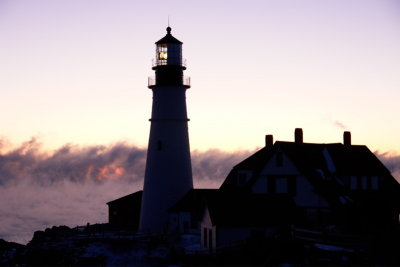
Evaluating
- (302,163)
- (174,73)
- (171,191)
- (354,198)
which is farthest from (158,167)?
(354,198)

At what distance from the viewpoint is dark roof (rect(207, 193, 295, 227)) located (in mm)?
45250

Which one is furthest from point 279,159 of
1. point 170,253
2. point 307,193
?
point 170,253

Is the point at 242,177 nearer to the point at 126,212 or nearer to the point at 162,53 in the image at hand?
the point at 162,53

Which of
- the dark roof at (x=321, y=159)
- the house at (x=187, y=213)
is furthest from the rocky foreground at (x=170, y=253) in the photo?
the dark roof at (x=321, y=159)

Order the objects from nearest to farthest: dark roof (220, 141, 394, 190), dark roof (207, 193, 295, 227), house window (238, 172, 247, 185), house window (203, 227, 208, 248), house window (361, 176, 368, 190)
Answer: dark roof (207, 193, 295, 227) < house window (203, 227, 208, 248) < dark roof (220, 141, 394, 190) < house window (238, 172, 247, 185) < house window (361, 176, 368, 190)

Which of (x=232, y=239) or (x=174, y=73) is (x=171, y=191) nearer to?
(x=174, y=73)

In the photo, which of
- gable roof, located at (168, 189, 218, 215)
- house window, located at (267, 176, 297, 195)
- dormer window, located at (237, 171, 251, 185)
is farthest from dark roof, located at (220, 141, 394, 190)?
gable roof, located at (168, 189, 218, 215)

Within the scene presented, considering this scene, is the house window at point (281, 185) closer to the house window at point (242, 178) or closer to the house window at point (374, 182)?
the house window at point (242, 178)

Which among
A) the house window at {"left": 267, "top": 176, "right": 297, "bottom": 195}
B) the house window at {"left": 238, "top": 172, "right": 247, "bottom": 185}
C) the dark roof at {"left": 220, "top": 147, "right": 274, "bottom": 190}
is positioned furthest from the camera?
the house window at {"left": 238, "top": 172, "right": 247, "bottom": 185}

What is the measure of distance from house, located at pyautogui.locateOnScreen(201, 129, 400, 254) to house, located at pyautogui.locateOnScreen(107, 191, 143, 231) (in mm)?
8127

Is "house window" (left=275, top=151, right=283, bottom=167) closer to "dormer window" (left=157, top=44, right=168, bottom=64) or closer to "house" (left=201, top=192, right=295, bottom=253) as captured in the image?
"house" (left=201, top=192, right=295, bottom=253)

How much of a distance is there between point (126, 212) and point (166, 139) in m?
10.4

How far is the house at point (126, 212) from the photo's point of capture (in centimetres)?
6366

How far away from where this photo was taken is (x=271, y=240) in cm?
4253
